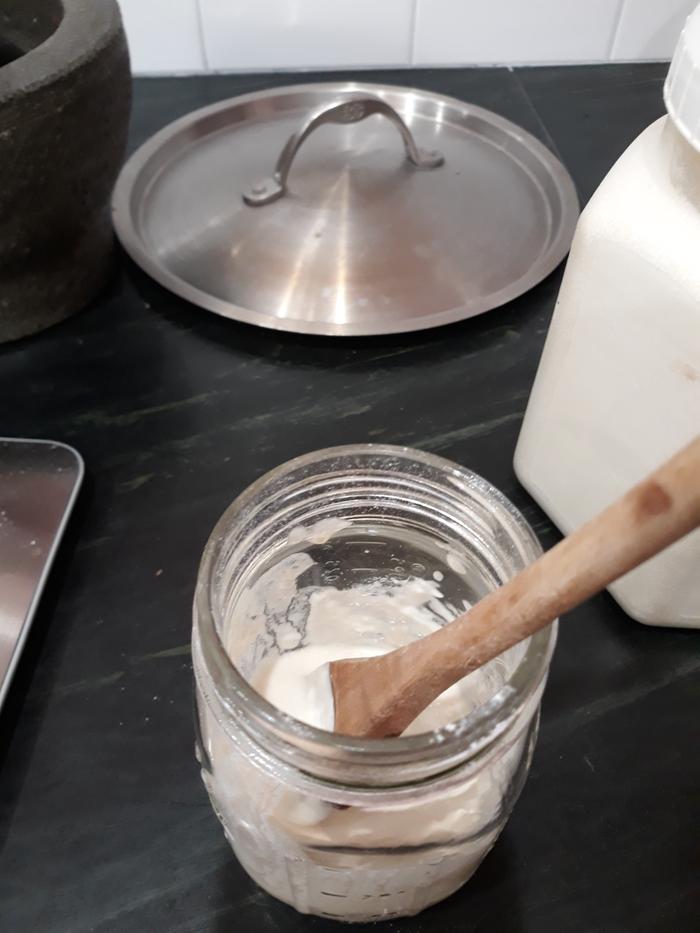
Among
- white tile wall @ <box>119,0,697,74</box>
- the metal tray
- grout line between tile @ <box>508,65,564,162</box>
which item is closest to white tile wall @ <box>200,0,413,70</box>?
white tile wall @ <box>119,0,697,74</box>

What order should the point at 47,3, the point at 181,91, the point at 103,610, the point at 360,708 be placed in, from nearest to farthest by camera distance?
the point at 360,708 → the point at 103,610 → the point at 47,3 → the point at 181,91

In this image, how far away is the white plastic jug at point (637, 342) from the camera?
1.17 ft

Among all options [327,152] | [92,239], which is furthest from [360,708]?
[327,152]

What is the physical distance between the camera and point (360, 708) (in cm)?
32

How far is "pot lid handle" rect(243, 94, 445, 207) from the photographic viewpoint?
640 millimetres

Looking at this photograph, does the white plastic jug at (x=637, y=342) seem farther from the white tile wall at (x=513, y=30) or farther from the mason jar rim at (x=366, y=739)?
the white tile wall at (x=513, y=30)

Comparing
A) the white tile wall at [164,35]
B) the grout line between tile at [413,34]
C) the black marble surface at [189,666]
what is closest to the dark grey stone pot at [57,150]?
the black marble surface at [189,666]

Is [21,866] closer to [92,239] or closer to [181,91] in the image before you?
[92,239]

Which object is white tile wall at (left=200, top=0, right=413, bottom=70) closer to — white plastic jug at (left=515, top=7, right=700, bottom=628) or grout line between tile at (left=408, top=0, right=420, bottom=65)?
grout line between tile at (left=408, top=0, right=420, bottom=65)

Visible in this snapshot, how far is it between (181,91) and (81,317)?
1.10ft

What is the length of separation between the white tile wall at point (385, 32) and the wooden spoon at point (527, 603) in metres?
0.68

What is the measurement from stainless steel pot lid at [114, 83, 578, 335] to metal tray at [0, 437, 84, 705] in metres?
0.16

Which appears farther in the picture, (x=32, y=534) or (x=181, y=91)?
(x=181, y=91)

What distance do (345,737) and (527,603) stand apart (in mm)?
71
